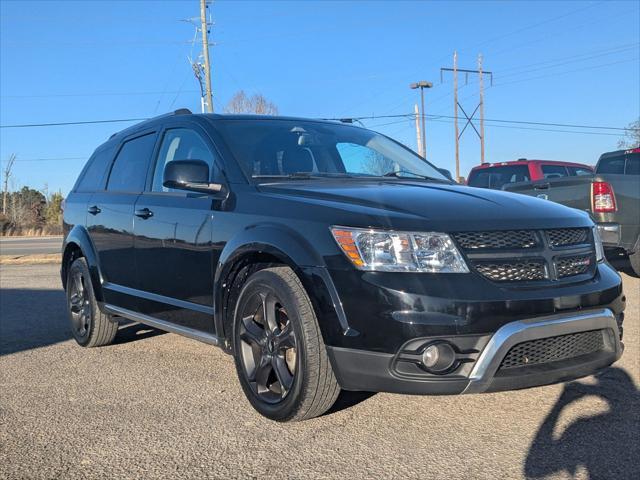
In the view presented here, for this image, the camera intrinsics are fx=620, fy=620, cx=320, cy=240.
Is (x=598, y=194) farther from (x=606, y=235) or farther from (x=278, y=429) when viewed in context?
(x=278, y=429)

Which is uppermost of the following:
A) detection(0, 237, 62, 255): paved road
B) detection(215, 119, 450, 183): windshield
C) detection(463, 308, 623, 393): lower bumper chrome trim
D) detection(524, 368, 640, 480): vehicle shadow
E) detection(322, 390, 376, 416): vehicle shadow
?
detection(215, 119, 450, 183): windshield

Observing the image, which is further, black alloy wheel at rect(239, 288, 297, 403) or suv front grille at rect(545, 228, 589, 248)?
black alloy wheel at rect(239, 288, 297, 403)

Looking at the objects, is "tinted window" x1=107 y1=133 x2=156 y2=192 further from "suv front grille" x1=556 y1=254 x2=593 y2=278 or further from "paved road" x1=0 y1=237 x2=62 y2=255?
"paved road" x1=0 y1=237 x2=62 y2=255

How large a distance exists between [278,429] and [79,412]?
1255mm

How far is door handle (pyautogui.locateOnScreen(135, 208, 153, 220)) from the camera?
448 cm

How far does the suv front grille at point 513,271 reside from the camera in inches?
116

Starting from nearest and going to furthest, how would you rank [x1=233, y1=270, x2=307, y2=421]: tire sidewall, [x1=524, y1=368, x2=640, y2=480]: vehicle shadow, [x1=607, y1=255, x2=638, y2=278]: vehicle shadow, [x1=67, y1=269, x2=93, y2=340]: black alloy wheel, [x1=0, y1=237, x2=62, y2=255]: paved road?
[x1=524, y1=368, x2=640, y2=480]: vehicle shadow → [x1=233, y1=270, x2=307, y2=421]: tire sidewall → [x1=67, y1=269, x2=93, y2=340]: black alloy wheel → [x1=607, y1=255, x2=638, y2=278]: vehicle shadow → [x1=0, y1=237, x2=62, y2=255]: paved road

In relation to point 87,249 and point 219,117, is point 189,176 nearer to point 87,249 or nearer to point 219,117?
point 219,117

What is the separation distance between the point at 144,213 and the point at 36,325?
9.80ft

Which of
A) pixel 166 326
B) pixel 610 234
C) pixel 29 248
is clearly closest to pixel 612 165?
pixel 610 234

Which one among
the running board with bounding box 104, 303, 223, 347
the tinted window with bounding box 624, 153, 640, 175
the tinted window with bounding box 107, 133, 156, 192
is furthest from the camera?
the tinted window with bounding box 624, 153, 640, 175

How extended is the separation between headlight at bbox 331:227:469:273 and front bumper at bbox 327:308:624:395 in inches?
13.4

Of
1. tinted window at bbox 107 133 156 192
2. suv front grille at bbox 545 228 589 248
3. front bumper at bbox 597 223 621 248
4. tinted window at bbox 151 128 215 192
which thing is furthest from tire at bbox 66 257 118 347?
front bumper at bbox 597 223 621 248

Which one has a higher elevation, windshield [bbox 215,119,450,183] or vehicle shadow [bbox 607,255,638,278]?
windshield [bbox 215,119,450,183]
